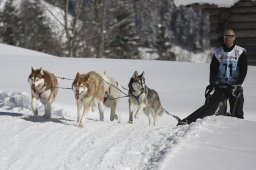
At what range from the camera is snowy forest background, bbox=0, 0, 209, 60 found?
2744 cm

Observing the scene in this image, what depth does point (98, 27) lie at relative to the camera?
2789 cm

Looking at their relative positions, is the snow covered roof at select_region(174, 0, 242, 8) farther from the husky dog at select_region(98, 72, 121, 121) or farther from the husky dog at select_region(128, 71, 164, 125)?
the husky dog at select_region(98, 72, 121, 121)

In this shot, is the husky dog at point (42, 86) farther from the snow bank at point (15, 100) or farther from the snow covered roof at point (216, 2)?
the snow covered roof at point (216, 2)

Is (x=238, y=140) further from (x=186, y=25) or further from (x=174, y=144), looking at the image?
(x=186, y=25)

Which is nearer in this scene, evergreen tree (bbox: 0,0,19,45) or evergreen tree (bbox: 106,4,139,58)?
evergreen tree (bbox: 106,4,139,58)

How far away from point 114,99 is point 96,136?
1.92m

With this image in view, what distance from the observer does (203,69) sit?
1691 centimetres

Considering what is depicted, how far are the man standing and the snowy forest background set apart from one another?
9.30 m

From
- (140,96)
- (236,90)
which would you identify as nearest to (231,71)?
(236,90)

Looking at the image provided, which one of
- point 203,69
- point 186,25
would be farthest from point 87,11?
point 186,25

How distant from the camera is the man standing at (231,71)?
26.6ft

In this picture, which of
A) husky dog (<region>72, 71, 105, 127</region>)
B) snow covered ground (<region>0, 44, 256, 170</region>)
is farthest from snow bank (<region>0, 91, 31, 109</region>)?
husky dog (<region>72, 71, 105, 127</region>)

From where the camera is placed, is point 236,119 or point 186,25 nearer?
point 236,119

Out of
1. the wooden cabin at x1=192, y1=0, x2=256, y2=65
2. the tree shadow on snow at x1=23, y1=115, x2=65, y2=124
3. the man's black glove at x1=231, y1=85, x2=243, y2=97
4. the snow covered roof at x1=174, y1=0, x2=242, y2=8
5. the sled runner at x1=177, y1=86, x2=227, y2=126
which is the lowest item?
the tree shadow on snow at x1=23, y1=115, x2=65, y2=124
